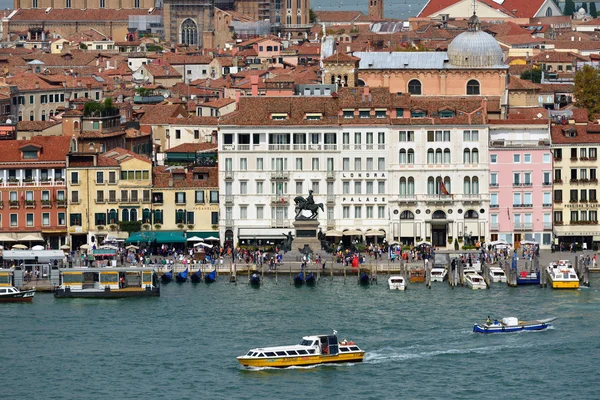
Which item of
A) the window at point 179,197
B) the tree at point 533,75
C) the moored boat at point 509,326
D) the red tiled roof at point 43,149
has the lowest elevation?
the moored boat at point 509,326

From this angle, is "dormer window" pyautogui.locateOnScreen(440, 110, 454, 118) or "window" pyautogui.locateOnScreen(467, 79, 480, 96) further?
"window" pyautogui.locateOnScreen(467, 79, 480, 96)

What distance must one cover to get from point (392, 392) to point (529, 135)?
2271 centimetres

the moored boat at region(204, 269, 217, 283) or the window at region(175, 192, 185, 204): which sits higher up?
the window at region(175, 192, 185, 204)

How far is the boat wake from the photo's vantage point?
5241cm

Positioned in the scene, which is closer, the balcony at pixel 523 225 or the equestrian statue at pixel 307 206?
the equestrian statue at pixel 307 206

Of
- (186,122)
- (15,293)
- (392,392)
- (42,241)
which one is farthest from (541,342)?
(186,122)

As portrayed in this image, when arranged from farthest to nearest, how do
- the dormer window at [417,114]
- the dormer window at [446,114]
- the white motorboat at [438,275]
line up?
the dormer window at [417,114], the dormer window at [446,114], the white motorboat at [438,275]

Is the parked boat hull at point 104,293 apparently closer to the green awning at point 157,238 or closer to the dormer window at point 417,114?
the green awning at point 157,238

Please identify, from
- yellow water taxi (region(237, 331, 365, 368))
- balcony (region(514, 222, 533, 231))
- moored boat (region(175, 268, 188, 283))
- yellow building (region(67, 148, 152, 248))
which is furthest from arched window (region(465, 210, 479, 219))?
yellow water taxi (region(237, 331, 365, 368))

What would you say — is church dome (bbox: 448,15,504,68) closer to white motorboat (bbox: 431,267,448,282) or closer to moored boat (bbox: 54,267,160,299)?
white motorboat (bbox: 431,267,448,282)

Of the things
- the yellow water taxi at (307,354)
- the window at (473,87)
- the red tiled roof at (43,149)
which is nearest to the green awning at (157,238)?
the red tiled roof at (43,149)

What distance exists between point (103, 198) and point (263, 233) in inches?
224

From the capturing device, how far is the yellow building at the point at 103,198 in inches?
2751

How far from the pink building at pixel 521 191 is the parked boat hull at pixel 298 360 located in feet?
60.4
